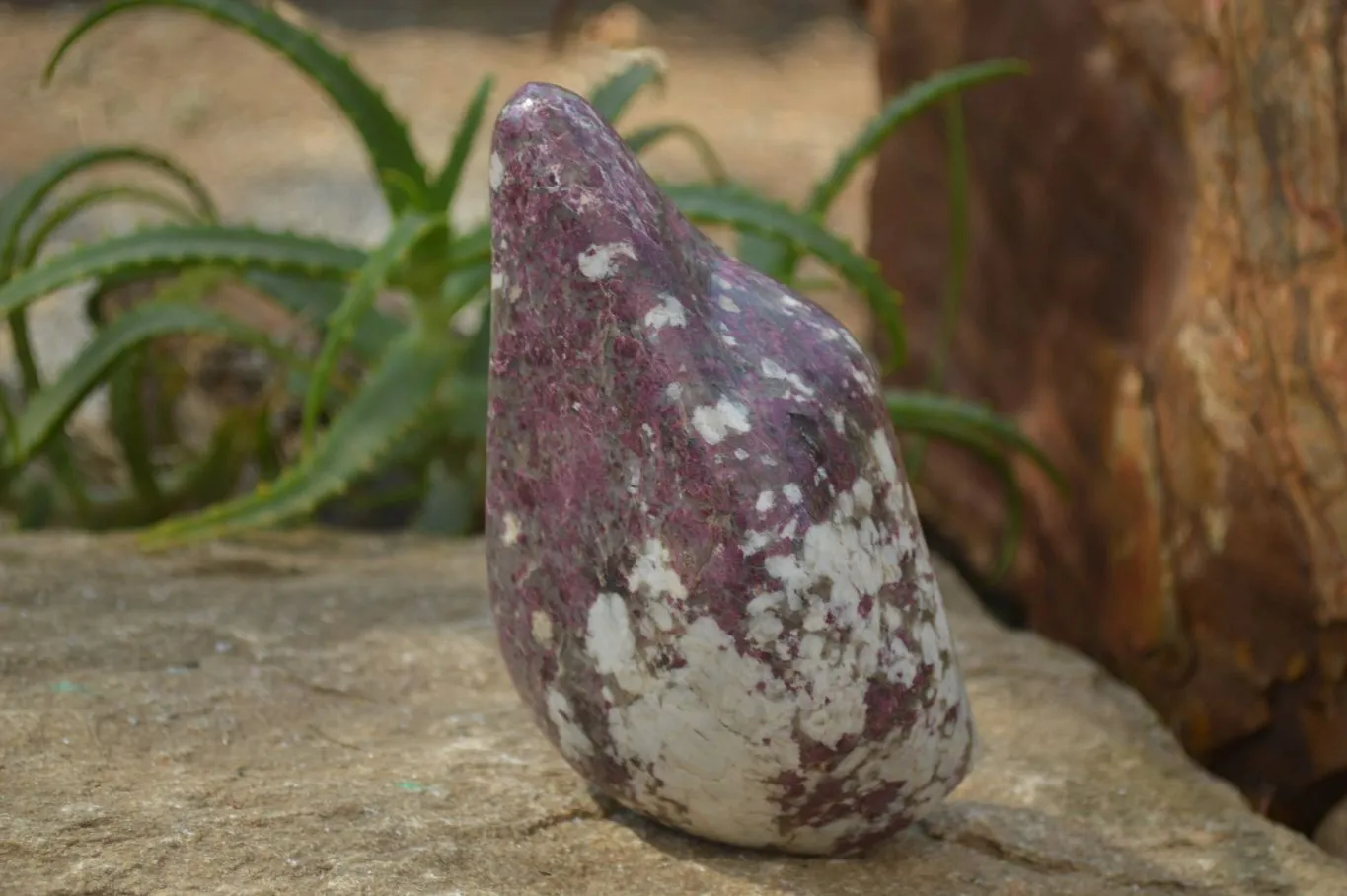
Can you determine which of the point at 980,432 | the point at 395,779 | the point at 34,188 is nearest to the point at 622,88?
the point at 980,432

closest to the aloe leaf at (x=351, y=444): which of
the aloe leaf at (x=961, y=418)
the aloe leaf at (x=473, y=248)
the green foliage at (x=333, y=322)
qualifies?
the green foliage at (x=333, y=322)

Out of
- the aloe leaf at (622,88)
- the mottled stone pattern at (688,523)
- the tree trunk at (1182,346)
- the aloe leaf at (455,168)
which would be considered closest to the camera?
the mottled stone pattern at (688,523)

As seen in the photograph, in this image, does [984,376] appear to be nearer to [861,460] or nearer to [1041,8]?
[1041,8]

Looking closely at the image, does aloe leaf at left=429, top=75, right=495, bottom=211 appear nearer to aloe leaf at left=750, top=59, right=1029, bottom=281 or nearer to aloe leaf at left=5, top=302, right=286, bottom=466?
aloe leaf at left=5, top=302, right=286, bottom=466

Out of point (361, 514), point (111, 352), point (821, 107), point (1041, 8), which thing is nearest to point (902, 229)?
point (1041, 8)

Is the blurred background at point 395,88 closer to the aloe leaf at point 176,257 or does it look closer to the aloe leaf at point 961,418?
the aloe leaf at point 961,418
